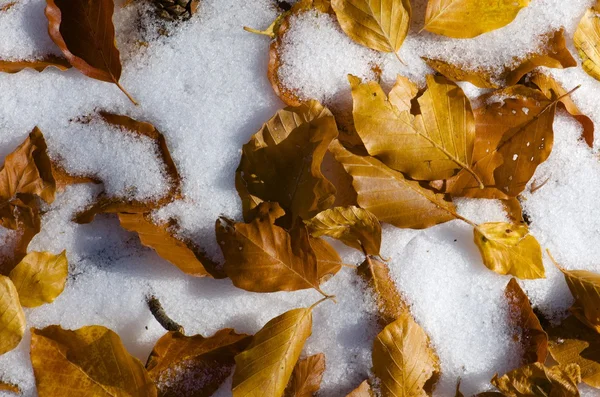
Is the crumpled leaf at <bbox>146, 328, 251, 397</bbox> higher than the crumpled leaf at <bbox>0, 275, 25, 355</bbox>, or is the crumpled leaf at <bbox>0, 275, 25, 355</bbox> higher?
the crumpled leaf at <bbox>0, 275, 25, 355</bbox>

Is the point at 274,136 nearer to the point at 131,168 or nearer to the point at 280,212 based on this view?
the point at 280,212

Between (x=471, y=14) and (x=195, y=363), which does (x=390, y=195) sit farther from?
(x=195, y=363)

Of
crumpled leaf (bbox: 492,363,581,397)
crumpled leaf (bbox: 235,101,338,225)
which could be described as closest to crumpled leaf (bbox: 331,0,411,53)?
crumpled leaf (bbox: 235,101,338,225)

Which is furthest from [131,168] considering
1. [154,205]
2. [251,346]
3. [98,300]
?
[251,346]

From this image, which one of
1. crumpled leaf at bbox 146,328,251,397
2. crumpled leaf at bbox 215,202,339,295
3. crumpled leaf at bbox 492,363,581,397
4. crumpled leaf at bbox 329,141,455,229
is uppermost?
crumpled leaf at bbox 329,141,455,229

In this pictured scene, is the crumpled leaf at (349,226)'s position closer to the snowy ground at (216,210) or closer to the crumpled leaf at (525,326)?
the snowy ground at (216,210)

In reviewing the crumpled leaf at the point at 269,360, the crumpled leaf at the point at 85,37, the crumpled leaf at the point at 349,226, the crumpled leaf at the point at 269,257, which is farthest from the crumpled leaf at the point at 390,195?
the crumpled leaf at the point at 85,37

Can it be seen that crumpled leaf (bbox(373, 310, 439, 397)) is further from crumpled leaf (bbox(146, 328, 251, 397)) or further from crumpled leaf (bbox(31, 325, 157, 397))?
crumpled leaf (bbox(31, 325, 157, 397))
